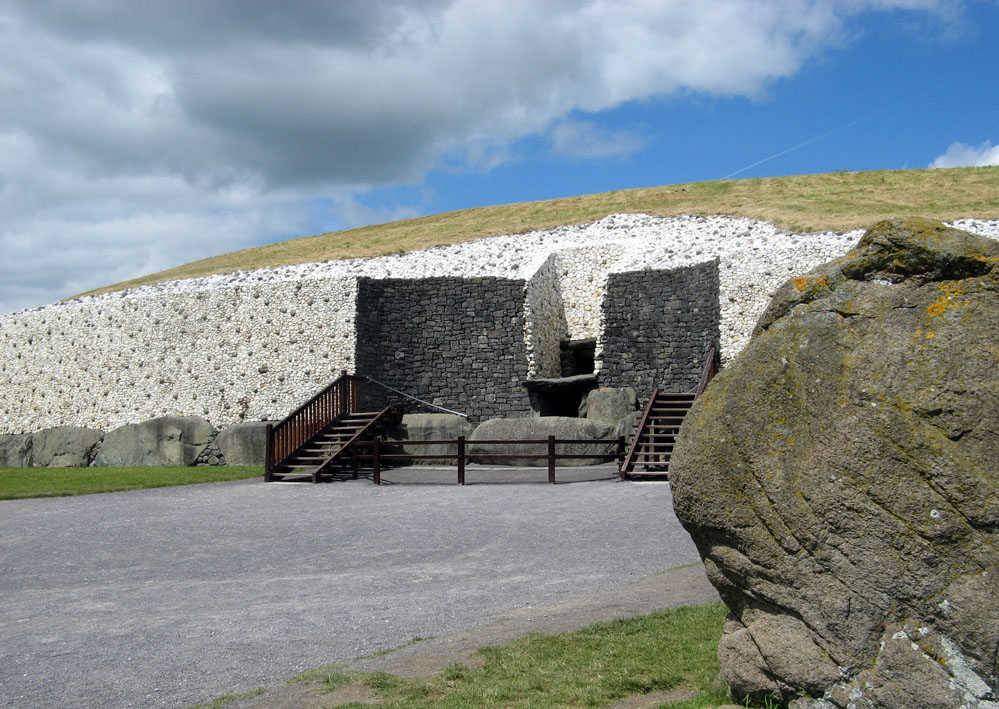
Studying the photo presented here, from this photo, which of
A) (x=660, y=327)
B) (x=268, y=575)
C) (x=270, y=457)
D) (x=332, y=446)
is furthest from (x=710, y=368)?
(x=268, y=575)

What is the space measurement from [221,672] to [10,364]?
101 feet

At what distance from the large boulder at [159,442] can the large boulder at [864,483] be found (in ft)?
77.8

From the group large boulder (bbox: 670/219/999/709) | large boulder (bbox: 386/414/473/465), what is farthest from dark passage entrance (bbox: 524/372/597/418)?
large boulder (bbox: 670/219/999/709)

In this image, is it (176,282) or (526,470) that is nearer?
(526,470)

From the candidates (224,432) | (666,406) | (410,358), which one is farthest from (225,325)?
(666,406)

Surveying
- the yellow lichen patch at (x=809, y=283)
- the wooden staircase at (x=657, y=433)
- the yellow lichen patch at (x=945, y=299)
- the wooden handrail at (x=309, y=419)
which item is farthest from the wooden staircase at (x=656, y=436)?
the yellow lichen patch at (x=945, y=299)

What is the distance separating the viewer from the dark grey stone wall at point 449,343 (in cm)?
2519

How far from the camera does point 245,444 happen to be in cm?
2477

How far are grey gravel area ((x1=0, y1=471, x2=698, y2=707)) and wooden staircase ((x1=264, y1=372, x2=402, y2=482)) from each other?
3520 mm

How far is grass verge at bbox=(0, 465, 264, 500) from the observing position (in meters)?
17.5

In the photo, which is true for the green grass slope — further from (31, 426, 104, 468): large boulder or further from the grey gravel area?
the grey gravel area

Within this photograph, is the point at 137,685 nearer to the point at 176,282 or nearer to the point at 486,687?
the point at 486,687

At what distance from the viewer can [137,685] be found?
17.2 ft

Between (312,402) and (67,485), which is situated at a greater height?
(312,402)
